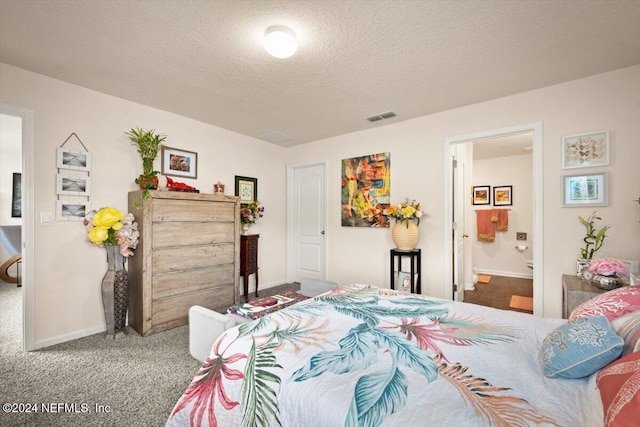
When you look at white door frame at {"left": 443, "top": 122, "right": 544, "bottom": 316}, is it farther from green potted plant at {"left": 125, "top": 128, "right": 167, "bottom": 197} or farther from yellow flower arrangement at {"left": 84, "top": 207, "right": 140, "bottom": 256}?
yellow flower arrangement at {"left": 84, "top": 207, "right": 140, "bottom": 256}

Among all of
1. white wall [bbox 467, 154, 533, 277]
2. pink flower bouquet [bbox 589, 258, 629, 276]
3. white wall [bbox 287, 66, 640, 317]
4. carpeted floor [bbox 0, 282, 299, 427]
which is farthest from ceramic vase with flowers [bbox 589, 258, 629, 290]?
white wall [bbox 467, 154, 533, 277]

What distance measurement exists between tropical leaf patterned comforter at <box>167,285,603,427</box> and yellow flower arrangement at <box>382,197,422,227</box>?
1844 mm

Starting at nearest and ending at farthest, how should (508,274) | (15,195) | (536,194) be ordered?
1. (536,194)
2. (15,195)
3. (508,274)

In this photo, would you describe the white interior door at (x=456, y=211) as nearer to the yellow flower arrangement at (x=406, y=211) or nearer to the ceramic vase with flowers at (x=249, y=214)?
the yellow flower arrangement at (x=406, y=211)

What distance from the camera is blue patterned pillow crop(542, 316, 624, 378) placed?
0.93 m

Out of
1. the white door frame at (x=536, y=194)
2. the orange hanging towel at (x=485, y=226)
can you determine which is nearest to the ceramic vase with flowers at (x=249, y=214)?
the white door frame at (x=536, y=194)

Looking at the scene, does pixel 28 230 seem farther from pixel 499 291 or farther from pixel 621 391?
pixel 499 291

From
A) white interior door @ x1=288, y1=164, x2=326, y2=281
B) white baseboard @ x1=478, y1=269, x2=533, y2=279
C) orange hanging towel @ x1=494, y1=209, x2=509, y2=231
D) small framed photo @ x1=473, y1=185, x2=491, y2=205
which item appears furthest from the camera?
small framed photo @ x1=473, y1=185, x2=491, y2=205

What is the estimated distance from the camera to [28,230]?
94.8 inches

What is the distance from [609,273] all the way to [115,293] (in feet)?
13.4

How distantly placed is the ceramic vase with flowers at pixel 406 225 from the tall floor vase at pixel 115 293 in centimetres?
295

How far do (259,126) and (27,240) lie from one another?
8.60 feet

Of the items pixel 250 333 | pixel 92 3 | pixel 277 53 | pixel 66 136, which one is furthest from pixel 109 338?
pixel 277 53

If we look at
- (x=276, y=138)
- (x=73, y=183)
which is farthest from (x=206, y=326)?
(x=276, y=138)
